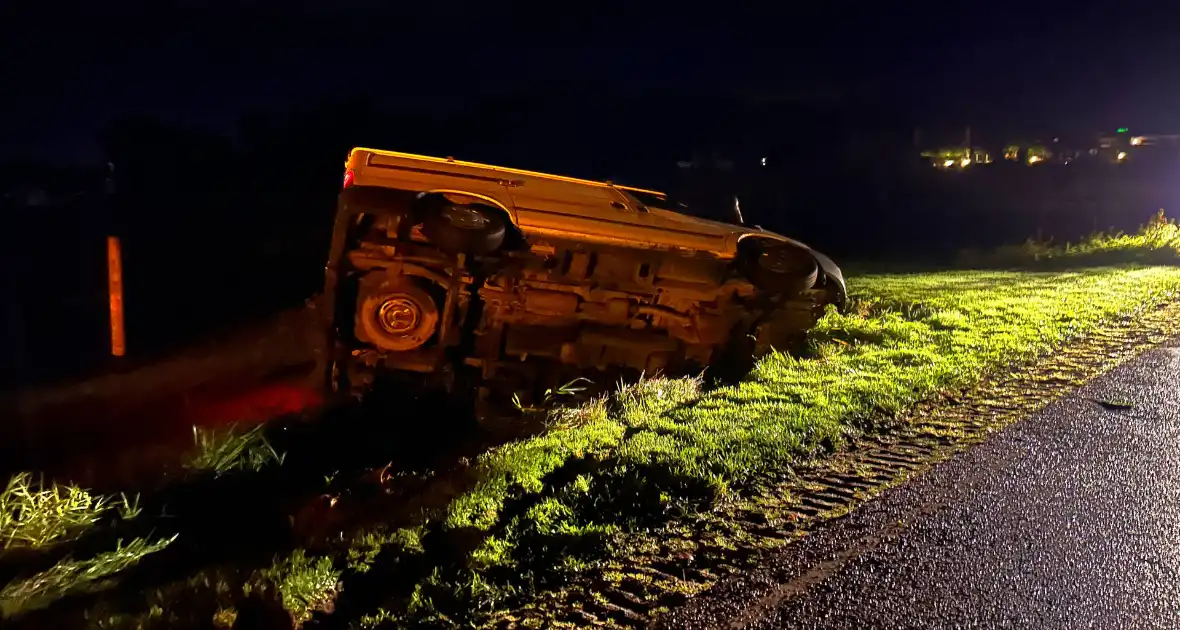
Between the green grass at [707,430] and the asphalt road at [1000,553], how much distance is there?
2.31ft

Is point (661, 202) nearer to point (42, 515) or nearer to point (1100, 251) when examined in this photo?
point (42, 515)

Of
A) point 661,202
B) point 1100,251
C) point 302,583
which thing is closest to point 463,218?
point 661,202

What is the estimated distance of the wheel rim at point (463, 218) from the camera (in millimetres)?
5590

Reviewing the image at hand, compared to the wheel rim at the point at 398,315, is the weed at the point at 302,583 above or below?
below

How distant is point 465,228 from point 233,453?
2.06m

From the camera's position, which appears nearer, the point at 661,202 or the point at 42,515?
the point at 42,515

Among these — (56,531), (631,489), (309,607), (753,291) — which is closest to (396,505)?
(309,607)

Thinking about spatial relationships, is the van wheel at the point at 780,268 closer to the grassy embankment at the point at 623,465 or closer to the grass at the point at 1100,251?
the grassy embankment at the point at 623,465

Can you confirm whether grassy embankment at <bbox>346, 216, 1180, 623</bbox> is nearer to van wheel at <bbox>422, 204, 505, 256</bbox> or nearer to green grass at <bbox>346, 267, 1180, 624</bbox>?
green grass at <bbox>346, 267, 1180, 624</bbox>

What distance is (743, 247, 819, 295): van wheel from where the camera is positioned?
6.71 meters

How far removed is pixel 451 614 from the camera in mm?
3250

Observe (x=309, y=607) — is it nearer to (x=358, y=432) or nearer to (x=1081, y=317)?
(x=358, y=432)

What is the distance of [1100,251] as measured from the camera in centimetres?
1429

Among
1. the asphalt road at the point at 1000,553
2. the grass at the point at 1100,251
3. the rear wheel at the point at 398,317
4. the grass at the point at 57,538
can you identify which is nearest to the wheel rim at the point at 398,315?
the rear wheel at the point at 398,317
